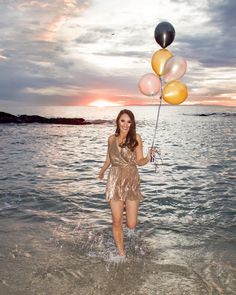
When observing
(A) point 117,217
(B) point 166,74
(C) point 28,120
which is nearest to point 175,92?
(B) point 166,74

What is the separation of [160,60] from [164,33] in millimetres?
663

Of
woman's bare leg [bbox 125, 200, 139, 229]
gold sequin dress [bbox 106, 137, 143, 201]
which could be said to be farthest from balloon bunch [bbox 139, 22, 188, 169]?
woman's bare leg [bbox 125, 200, 139, 229]

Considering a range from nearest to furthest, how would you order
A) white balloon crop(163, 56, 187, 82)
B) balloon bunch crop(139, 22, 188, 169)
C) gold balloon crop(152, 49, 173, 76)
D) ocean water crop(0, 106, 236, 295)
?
ocean water crop(0, 106, 236, 295), white balloon crop(163, 56, 187, 82), balloon bunch crop(139, 22, 188, 169), gold balloon crop(152, 49, 173, 76)

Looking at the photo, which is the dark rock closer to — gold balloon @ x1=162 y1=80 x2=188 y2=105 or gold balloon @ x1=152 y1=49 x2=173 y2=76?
gold balloon @ x1=152 y1=49 x2=173 y2=76

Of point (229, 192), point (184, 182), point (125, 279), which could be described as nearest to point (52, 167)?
point (184, 182)

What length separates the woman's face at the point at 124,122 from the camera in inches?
226

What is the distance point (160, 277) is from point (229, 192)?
625 cm

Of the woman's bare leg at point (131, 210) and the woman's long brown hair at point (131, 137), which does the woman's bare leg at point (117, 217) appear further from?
the woman's long brown hair at point (131, 137)

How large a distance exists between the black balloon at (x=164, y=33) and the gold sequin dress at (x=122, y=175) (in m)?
2.53

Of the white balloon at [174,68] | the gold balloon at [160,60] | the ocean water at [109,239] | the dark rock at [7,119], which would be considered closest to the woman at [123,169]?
the ocean water at [109,239]

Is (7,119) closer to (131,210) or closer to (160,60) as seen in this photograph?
(160,60)

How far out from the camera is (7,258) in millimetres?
6000

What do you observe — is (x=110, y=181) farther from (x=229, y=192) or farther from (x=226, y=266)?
(x=229, y=192)

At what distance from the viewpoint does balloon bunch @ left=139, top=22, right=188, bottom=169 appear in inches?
254
